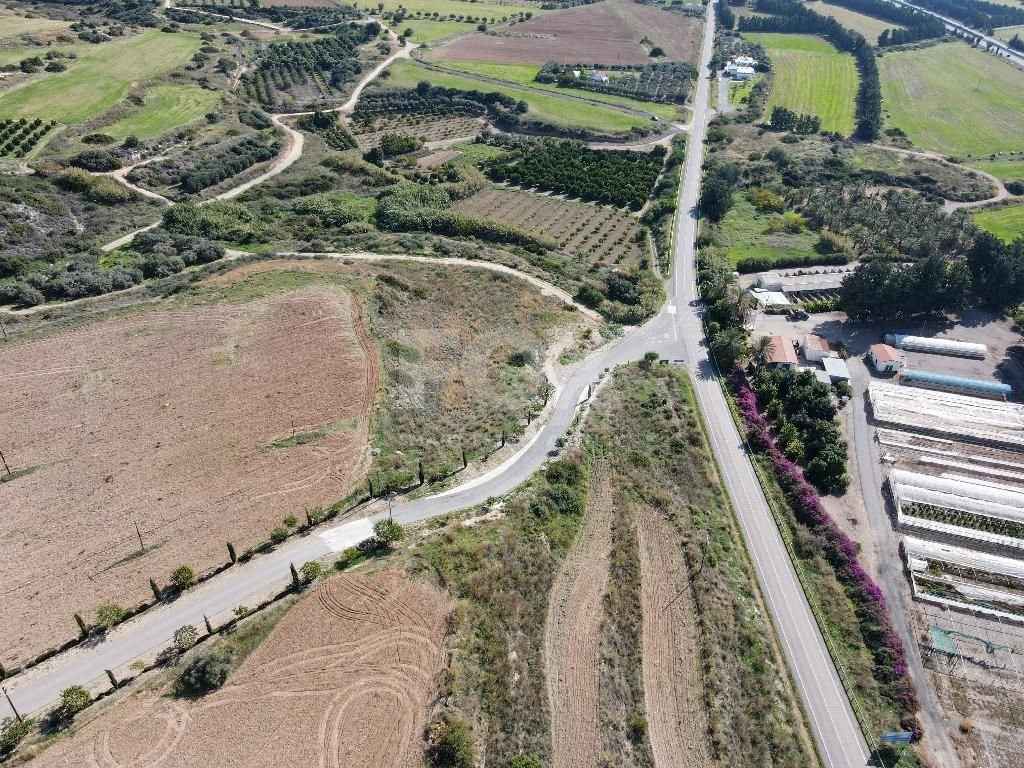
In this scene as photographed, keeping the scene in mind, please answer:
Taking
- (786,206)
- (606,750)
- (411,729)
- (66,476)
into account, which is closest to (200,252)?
(66,476)

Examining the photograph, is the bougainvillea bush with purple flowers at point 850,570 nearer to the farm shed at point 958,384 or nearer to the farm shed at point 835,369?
the farm shed at point 835,369

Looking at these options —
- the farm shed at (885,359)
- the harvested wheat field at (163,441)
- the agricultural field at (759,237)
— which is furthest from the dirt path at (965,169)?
the harvested wheat field at (163,441)

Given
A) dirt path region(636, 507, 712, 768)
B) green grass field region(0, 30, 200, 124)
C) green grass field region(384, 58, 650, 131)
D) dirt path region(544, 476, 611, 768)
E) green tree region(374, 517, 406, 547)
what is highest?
green grass field region(0, 30, 200, 124)

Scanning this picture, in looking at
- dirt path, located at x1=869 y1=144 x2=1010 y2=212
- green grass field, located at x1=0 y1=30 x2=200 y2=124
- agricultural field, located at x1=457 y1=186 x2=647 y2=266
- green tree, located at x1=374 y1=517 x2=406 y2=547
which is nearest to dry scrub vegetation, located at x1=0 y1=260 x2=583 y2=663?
green tree, located at x1=374 y1=517 x2=406 y2=547

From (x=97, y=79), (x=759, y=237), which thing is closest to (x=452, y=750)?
(x=759, y=237)

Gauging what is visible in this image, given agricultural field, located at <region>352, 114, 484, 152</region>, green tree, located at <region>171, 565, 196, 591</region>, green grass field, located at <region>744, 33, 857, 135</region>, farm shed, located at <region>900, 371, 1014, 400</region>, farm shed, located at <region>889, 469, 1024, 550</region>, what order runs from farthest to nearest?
1. green grass field, located at <region>744, 33, 857, 135</region>
2. agricultural field, located at <region>352, 114, 484, 152</region>
3. farm shed, located at <region>900, 371, 1014, 400</region>
4. farm shed, located at <region>889, 469, 1024, 550</region>
5. green tree, located at <region>171, 565, 196, 591</region>

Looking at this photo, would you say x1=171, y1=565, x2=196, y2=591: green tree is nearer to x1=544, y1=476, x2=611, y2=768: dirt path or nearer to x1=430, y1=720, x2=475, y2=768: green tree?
x1=430, y1=720, x2=475, y2=768: green tree
